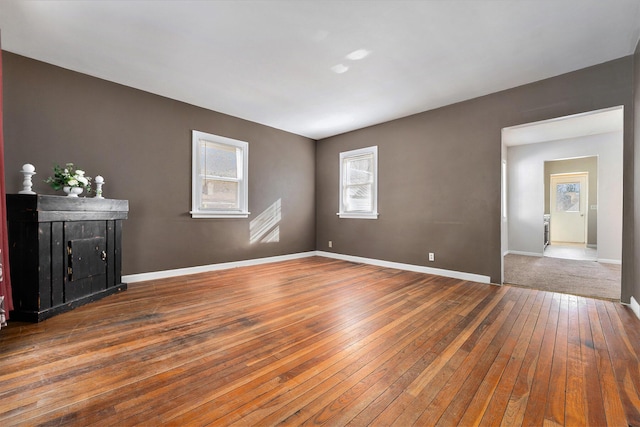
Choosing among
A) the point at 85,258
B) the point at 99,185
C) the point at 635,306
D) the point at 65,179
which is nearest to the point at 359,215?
the point at 635,306

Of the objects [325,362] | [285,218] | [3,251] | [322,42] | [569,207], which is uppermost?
[322,42]

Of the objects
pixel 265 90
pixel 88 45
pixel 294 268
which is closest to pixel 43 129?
pixel 88 45

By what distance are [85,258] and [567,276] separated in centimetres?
651

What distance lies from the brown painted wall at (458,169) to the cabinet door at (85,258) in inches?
159

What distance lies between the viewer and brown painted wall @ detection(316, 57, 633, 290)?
307 cm

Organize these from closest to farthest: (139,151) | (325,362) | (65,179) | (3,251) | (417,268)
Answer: (325,362) → (3,251) → (65,179) → (139,151) → (417,268)

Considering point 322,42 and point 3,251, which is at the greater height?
point 322,42

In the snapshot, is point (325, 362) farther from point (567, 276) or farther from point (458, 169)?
point (567, 276)

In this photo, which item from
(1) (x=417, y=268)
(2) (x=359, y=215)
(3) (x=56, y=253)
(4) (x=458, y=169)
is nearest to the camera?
(3) (x=56, y=253)

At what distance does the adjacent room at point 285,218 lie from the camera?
151 cm

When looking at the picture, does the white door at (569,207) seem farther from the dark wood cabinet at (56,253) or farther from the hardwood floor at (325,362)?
the dark wood cabinet at (56,253)

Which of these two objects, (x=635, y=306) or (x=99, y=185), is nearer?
(x=635, y=306)

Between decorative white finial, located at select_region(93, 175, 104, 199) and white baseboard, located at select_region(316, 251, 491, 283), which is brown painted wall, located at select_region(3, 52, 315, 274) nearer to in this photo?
decorative white finial, located at select_region(93, 175, 104, 199)

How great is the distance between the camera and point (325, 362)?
175 centimetres
